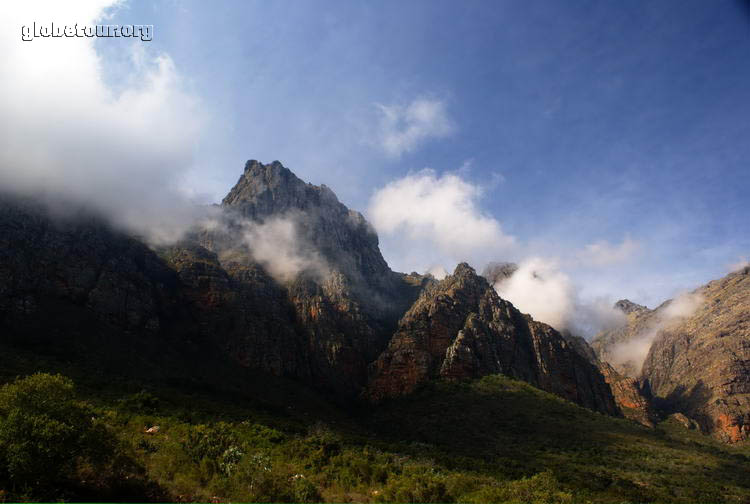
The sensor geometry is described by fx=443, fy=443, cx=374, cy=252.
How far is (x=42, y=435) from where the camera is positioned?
→ 2388cm

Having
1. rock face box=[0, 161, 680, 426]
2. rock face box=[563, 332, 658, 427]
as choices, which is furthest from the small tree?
rock face box=[563, 332, 658, 427]

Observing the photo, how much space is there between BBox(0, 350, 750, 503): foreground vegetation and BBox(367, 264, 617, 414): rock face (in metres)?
14.9

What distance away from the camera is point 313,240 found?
539 ft

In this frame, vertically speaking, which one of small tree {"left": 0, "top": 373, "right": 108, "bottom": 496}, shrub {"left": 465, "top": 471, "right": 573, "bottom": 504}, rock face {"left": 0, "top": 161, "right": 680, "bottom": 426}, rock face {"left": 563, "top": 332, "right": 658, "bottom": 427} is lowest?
rock face {"left": 563, "top": 332, "right": 658, "bottom": 427}

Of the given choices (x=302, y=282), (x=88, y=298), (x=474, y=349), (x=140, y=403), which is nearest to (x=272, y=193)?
(x=302, y=282)

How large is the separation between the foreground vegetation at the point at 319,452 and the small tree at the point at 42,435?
0.07 meters

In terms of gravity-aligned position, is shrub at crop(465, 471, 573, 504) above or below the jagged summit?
below

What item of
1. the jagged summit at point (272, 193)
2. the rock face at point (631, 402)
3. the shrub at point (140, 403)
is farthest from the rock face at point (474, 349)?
the shrub at point (140, 403)

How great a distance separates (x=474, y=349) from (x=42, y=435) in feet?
384

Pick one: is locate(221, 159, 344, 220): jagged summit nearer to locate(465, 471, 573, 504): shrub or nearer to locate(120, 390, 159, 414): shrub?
locate(120, 390, 159, 414): shrub

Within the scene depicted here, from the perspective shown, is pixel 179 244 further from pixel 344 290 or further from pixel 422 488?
pixel 422 488

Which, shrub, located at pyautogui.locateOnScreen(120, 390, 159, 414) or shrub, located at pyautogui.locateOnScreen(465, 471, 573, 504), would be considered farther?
shrub, located at pyautogui.locateOnScreen(120, 390, 159, 414)

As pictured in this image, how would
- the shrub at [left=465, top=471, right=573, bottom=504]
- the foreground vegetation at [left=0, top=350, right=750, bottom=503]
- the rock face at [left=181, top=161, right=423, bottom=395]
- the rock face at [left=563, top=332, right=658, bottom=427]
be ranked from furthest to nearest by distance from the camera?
1. the rock face at [left=563, top=332, right=658, bottom=427]
2. the rock face at [left=181, top=161, right=423, bottom=395]
3. the shrub at [left=465, top=471, right=573, bottom=504]
4. the foreground vegetation at [left=0, top=350, right=750, bottom=503]

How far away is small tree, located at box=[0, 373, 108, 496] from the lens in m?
23.2
